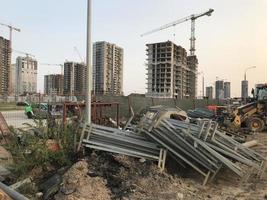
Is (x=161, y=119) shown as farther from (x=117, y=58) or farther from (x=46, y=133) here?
(x=117, y=58)

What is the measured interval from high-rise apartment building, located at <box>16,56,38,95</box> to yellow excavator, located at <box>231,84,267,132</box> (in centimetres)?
6545

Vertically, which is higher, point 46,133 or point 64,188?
point 46,133

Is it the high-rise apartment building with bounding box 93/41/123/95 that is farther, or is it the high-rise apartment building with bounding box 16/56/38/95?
the high-rise apartment building with bounding box 16/56/38/95

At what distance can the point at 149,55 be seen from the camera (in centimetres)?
9244

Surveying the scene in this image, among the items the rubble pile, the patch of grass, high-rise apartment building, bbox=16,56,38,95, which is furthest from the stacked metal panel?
high-rise apartment building, bbox=16,56,38,95

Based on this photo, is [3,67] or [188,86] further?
[188,86]

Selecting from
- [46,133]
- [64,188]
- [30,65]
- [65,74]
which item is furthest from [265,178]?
[30,65]

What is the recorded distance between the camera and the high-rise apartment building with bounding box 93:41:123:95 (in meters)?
59.8

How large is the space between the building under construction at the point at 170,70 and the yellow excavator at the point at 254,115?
61058mm

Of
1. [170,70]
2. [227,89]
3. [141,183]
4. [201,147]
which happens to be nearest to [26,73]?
[170,70]

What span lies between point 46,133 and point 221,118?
14.8 meters

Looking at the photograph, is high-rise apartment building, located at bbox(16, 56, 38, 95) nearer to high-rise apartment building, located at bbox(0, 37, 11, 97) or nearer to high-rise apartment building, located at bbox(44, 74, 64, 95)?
high-rise apartment building, located at bbox(0, 37, 11, 97)

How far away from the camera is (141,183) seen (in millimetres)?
7090

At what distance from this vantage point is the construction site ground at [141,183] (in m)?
6.64
